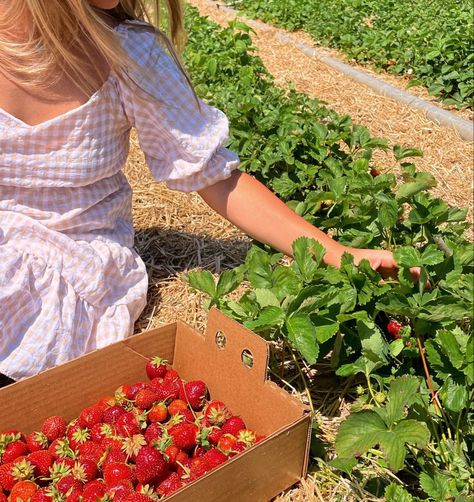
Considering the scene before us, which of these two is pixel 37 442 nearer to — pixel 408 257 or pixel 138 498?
pixel 138 498

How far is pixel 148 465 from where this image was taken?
1687mm

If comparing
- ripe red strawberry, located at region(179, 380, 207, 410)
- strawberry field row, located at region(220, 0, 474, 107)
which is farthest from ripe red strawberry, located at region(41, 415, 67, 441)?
strawberry field row, located at region(220, 0, 474, 107)

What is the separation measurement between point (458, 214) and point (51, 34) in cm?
124


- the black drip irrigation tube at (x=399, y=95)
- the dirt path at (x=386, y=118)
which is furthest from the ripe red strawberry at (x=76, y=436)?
the black drip irrigation tube at (x=399, y=95)

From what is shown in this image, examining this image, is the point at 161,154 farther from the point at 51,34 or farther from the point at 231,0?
the point at 231,0

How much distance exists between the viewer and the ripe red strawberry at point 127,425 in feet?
6.09

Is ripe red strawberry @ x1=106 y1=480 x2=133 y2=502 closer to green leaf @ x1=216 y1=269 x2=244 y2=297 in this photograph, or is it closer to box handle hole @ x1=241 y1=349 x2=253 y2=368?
box handle hole @ x1=241 y1=349 x2=253 y2=368

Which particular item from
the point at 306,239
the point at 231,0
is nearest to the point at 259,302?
the point at 306,239

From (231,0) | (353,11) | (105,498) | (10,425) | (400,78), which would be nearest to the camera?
(105,498)

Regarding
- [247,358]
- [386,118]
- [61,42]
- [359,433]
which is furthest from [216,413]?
[386,118]

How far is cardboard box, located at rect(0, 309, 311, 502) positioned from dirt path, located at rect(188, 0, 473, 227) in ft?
7.29

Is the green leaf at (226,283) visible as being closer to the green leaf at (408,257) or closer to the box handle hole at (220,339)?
the box handle hole at (220,339)

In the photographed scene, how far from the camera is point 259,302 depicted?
1975 millimetres

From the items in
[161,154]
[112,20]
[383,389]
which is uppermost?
[112,20]
